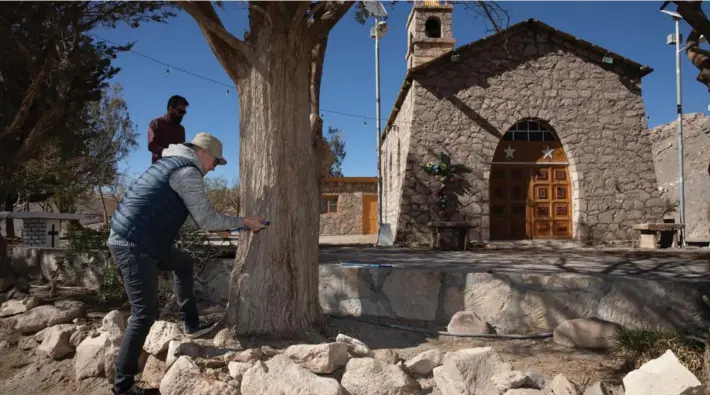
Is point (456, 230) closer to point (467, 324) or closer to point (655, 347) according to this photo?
point (467, 324)

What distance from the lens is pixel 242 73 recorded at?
376cm

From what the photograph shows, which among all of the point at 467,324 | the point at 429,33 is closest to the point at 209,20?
the point at 467,324

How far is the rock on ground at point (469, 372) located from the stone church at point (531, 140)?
7.61 meters

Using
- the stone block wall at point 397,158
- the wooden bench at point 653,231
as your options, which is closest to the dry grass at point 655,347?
the wooden bench at point 653,231

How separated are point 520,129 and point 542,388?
939cm

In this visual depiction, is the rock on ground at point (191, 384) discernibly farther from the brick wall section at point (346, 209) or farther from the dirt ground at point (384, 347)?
the brick wall section at point (346, 209)

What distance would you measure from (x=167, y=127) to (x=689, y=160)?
28.8 m

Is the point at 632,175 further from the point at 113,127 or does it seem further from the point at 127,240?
the point at 113,127

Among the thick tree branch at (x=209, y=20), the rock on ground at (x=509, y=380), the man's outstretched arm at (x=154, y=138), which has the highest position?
the thick tree branch at (x=209, y=20)

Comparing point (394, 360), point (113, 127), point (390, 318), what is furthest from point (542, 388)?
point (113, 127)

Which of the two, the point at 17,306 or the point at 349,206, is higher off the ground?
the point at 349,206

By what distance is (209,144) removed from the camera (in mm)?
3248

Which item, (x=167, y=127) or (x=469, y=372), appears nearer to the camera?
(x=469, y=372)

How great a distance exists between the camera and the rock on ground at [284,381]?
2.77 meters
